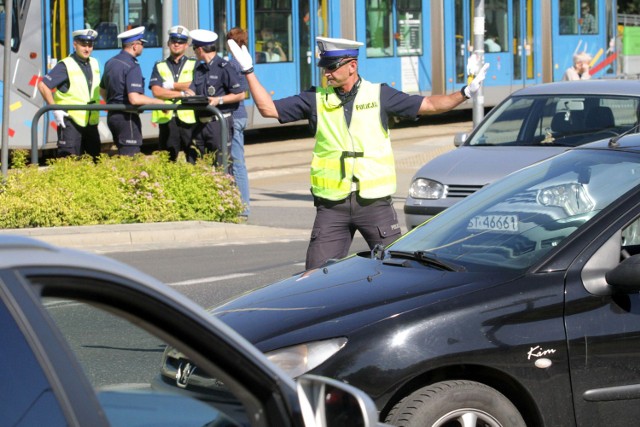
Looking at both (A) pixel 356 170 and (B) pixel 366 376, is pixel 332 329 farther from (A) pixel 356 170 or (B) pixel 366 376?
(A) pixel 356 170

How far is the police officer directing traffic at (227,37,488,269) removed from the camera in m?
7.00

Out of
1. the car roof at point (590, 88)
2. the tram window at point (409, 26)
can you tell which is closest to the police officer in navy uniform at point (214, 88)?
the car roof at point (590, 88)

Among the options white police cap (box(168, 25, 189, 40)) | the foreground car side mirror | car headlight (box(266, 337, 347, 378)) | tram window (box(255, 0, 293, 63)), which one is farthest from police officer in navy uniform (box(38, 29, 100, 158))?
the foreground car side mirror

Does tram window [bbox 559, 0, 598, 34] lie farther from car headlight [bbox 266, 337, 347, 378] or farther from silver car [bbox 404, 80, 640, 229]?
car headlight [bbox 266, 337, 347, 378]

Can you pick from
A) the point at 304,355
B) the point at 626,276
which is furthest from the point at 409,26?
the point at 304,355

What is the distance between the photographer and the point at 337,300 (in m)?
4.84

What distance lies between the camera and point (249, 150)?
883 inches

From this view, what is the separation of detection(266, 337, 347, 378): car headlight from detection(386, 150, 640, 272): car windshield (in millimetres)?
757

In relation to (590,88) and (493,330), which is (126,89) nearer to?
(590,88)

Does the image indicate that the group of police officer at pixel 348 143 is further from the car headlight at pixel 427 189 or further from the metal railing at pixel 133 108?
the metal railing at pixel 133 108

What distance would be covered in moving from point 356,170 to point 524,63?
20.9 metres

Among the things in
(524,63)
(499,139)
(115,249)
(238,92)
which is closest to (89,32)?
(238,92)

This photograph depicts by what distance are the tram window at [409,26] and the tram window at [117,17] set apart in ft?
21.9

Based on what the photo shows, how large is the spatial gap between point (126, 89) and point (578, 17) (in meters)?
17.7
